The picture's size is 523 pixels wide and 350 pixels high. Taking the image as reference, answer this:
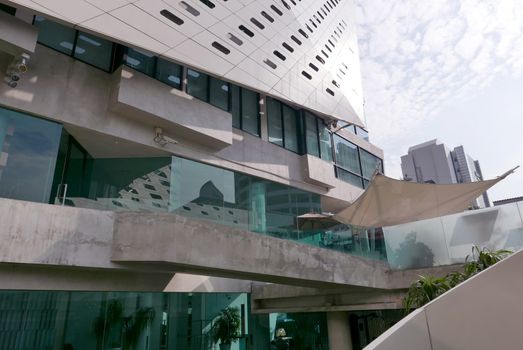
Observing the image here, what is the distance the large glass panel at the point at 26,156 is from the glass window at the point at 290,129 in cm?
943

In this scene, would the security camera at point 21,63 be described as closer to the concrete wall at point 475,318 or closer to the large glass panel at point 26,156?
the large glass panel at point 26,156

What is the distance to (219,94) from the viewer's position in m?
→ 13.7

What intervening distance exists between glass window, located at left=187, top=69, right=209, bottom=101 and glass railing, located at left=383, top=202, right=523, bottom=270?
24.5 feet

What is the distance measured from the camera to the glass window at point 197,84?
1244 centimetres

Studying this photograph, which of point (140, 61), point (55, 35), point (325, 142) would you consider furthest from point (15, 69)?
point (325, 142)

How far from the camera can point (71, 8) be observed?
8.28 metres

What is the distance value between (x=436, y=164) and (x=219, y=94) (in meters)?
69.1

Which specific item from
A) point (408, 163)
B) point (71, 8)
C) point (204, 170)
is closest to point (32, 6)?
point (71, 8)

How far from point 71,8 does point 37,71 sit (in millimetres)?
1849

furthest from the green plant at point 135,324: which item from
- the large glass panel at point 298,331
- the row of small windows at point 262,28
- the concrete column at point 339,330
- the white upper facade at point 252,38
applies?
the row of small windows at point 262,28

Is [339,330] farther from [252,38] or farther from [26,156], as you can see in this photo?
[26,156]

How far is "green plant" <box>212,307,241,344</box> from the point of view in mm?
12085

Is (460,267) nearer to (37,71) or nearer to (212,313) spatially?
(212,313)

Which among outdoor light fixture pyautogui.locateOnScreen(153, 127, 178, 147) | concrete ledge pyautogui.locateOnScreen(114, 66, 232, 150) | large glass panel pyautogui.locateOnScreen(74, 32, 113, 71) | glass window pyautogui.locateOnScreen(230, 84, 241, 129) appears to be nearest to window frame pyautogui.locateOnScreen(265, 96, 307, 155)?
glass window pyautogui.locateOnScreen(230, 84, 241, 129)
